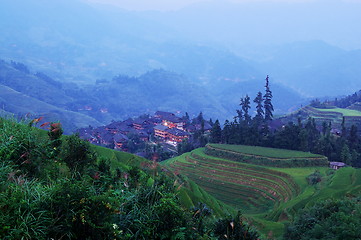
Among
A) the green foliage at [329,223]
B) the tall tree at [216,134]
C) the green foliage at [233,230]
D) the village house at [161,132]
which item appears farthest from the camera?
the village house at [161,132]

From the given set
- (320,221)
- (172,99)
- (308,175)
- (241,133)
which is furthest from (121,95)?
(320,221)

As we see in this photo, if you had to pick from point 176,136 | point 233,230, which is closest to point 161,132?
point 176,136

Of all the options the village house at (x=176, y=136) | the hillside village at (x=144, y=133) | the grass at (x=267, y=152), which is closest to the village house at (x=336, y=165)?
the grass at (x=267, y=152)

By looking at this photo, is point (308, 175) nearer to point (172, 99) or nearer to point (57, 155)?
point (57, 155)

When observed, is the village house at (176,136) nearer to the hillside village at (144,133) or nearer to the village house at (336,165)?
the hillside village at (144,133)

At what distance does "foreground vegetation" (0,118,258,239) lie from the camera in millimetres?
7406

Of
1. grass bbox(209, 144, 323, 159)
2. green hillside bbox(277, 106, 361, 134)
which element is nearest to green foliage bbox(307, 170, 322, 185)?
grass bbox(209, 144, 323, 159)

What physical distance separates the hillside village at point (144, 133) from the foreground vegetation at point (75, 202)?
1945 inches

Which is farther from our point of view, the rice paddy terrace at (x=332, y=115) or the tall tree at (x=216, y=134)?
the rice paddy terrace at (x=332, y=115)

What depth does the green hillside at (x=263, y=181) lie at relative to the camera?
104 ft

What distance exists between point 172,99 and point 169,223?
178337 mm

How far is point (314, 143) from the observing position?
169 ft

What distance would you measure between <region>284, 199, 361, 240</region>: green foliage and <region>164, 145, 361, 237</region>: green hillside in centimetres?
673

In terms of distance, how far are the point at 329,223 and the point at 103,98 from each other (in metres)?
163
